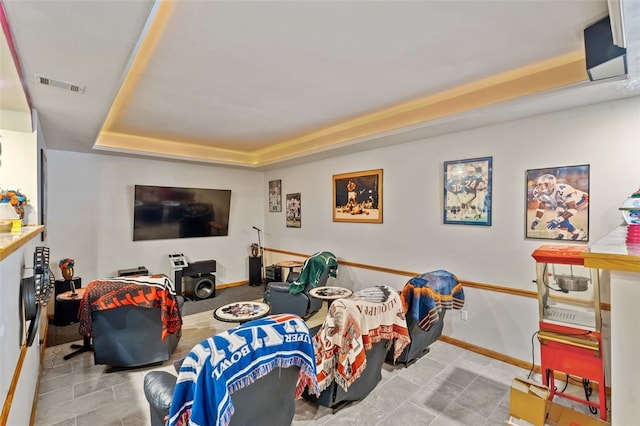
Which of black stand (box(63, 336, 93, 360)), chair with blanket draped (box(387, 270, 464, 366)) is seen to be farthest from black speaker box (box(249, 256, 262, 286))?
chair with blanket draped (box(387, 270, 464, 366))

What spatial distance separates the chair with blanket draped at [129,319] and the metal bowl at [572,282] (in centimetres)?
359

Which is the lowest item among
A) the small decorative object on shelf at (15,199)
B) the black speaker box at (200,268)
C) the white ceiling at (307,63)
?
the black speaker box at (200,268)

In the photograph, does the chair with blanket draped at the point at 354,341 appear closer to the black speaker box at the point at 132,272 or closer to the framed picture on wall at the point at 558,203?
the framed picture on wall at the point at 558,203

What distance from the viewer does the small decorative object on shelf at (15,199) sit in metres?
2.59

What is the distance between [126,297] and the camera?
283 cm

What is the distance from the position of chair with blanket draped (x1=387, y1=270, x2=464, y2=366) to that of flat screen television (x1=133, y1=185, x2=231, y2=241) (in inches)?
179

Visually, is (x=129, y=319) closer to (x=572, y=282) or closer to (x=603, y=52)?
(x=572, y=282)

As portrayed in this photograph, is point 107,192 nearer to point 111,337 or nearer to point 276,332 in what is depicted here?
point 111,337

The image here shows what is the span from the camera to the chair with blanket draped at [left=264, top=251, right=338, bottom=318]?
4172 millimetres

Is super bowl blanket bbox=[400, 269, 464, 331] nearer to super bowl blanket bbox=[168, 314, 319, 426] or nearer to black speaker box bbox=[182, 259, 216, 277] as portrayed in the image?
super bowl blanket bbox=[168, 314, 319, 426]

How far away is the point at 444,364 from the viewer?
3271 millimetres

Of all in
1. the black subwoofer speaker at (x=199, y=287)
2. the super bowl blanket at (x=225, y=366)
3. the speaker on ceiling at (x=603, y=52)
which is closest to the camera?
the super bowl blanket at (x=225, y=366)

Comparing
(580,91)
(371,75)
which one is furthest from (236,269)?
(580,91)

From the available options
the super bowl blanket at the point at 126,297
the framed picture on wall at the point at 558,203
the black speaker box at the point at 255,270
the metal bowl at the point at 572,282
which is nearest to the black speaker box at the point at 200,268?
the black speaker box at the point at 255,270
